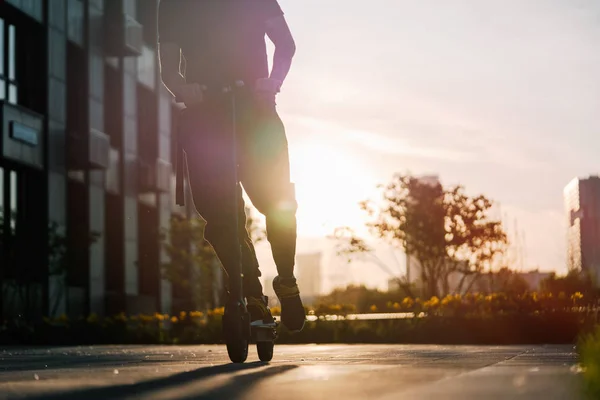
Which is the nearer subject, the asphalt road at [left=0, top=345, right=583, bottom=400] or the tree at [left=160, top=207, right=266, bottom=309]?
the asphalt road at [left=0, top=345, right=583, bottom=400]

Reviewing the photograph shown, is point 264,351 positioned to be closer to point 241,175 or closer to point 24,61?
point 241,175

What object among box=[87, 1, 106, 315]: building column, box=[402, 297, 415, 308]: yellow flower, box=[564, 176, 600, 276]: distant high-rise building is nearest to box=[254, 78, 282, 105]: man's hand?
box=[402, 297, 415, 308]: yellow flower

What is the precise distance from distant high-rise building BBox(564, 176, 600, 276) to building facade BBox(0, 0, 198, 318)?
12912 millimetres

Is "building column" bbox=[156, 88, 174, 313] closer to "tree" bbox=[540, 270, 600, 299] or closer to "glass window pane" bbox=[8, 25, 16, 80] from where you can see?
"glass window pane" bbox=[8, 25, 16, 80]

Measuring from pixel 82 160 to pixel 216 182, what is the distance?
25219 millimetres

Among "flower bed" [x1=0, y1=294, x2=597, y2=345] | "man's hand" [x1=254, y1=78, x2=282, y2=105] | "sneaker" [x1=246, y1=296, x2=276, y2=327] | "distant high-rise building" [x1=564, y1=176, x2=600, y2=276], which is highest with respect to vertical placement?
"distant high-rise building" [x1=564, y1=176, x2=600, y2=276]

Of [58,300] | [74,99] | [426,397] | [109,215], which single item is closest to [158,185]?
[109,215]

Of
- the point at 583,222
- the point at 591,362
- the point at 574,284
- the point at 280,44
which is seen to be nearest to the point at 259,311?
the point at 280,44

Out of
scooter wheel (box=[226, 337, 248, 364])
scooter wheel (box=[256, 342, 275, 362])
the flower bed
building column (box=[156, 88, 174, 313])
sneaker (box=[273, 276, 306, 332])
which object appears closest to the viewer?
scooter wheel (box=[226, 337, 248, 364])

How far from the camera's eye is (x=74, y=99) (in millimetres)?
31984

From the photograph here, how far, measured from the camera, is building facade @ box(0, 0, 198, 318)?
1056 inches

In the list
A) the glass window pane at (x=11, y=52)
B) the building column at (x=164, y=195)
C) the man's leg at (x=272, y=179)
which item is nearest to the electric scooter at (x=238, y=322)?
the man's leg at (x=272, y=179)

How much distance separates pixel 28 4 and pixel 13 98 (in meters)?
2.37

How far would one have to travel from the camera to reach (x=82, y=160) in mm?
30281
